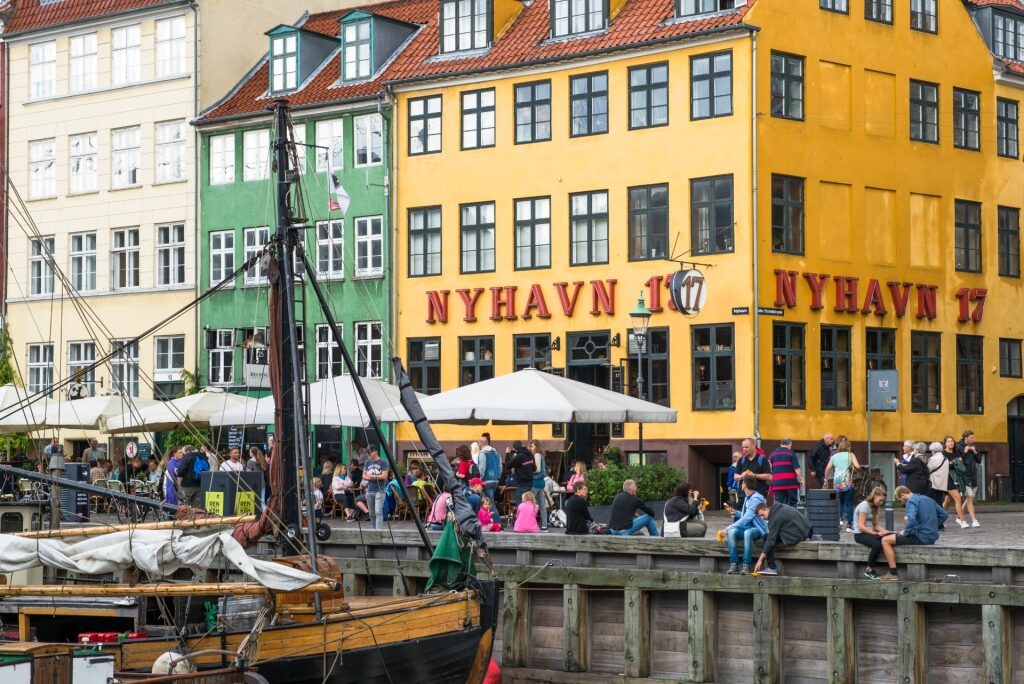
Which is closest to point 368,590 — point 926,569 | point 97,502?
point 926,569

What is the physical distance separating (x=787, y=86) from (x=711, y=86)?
1.71 m

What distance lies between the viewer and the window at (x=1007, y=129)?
160 feet

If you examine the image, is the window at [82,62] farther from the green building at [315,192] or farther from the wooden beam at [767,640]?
the wooden beam at [767,640]

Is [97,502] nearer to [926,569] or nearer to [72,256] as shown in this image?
[72,256]

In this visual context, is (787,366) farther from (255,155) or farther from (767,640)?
(767,640)

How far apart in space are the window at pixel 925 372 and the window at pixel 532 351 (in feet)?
27.6

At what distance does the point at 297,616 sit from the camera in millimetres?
22406

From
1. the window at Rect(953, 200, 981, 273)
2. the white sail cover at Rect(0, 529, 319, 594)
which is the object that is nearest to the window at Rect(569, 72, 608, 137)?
the window at Rect(953, 200, 981, 273)

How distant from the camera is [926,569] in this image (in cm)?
2314

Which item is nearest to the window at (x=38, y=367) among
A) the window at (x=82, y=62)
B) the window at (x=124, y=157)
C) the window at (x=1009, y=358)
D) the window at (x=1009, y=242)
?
the window at (x=124, y=157)

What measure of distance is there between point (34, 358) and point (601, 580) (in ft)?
114

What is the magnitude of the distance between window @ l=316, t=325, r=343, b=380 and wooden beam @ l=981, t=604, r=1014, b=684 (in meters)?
29.9

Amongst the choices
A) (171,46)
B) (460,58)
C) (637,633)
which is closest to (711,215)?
(460,58)

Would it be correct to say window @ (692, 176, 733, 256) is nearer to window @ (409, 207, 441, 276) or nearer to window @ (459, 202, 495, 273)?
window @ (459, 202, 495, 273)
